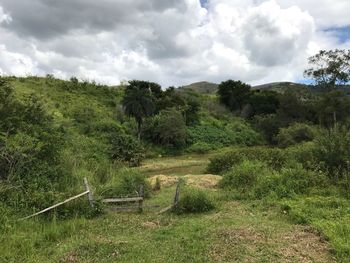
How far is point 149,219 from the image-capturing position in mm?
11828

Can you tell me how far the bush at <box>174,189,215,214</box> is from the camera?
12898mm

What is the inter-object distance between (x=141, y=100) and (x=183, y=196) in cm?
2328

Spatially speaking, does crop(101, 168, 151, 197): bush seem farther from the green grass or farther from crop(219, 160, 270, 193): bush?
crop(219, 160, 270, 193): bush

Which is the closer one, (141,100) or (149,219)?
(149,219)

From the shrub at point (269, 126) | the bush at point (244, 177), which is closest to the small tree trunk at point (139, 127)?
the shrub at point (269, 126)

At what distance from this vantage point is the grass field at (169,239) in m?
8.23

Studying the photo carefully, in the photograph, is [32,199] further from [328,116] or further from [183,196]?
[328,116]

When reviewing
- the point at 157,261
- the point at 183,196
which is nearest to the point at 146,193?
the point at 183,196

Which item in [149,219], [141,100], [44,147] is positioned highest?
[141,100]

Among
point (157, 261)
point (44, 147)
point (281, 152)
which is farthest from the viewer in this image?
point (281, 152)

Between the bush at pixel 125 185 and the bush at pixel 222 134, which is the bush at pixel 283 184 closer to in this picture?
the bush at pixel 125 185

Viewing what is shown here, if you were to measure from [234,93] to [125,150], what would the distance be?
30.3m

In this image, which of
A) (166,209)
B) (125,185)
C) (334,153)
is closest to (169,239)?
(166,209)

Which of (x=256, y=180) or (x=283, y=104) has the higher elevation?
(x=283, y=104)
